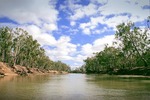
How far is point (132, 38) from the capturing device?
78688mm

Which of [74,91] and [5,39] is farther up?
[5,39]

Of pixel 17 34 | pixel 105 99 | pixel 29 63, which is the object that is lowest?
pixel 105 99

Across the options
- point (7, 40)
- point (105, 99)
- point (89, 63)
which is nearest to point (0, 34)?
point (7, 40)

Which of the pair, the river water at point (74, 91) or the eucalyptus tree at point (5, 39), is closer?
the river water at point (74, 91)

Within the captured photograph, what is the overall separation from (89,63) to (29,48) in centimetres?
8749

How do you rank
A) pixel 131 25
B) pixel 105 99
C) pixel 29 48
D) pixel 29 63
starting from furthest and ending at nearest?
pixel 29 63, pixel 29 48, pixel 131 25, pixel 105 99

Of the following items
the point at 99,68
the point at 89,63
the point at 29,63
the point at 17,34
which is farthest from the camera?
the point at 89,63

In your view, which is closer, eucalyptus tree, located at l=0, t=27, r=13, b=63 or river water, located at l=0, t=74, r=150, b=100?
river water, located at l=0, t=74, r=150, b=100

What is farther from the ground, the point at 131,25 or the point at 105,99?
the point at 131,25

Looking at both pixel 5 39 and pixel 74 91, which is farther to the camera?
pixel 5 39

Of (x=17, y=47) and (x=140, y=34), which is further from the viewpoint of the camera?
(x=17, y=47)

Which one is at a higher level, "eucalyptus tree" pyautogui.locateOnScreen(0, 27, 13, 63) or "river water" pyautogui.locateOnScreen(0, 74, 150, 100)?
"eucalyptus tree" pyautogui.locateOnScreen(0, 27, 13, 63)

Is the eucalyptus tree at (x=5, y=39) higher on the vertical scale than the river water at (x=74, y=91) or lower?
higher

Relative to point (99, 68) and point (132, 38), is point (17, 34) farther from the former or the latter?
point (99, 68)
